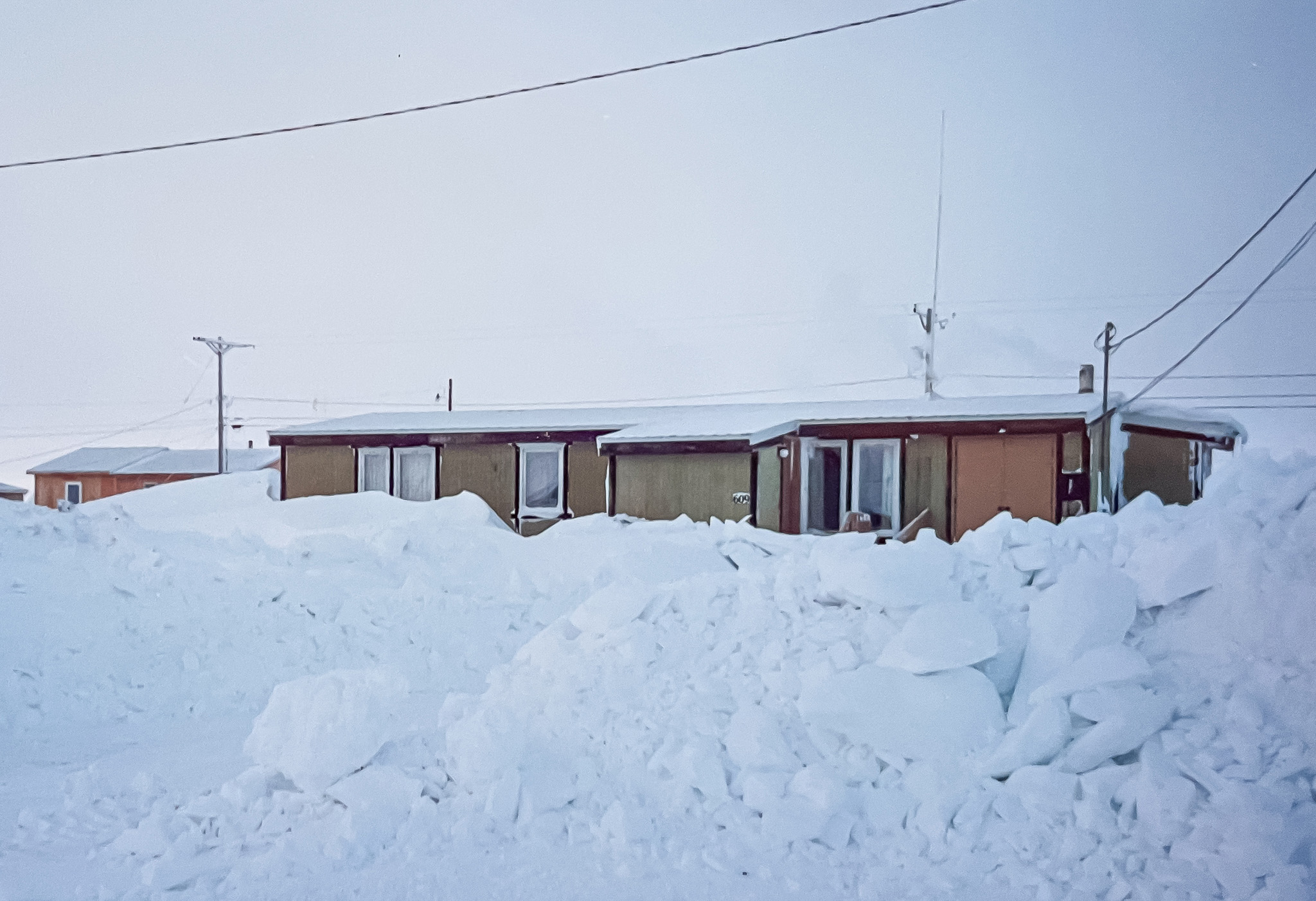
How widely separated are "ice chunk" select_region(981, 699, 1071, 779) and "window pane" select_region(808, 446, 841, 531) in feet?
33.4

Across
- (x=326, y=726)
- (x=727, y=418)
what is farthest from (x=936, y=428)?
(x=326, y=726)

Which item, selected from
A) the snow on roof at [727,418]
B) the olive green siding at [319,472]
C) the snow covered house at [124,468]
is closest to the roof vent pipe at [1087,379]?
the snow on roof at [727,418]

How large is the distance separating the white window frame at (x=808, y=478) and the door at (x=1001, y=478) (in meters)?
1.72

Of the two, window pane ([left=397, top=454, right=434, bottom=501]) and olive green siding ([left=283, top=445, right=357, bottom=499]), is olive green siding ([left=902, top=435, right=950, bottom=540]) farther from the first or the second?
olive green siding ([left=283, top=445, right=357, bottom=499])

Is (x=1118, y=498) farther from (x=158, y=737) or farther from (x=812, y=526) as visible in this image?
(x=158, y=737)

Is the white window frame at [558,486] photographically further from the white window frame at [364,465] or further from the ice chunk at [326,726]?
the ice chunk at [326,726]

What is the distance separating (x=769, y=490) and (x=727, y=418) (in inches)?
90.1

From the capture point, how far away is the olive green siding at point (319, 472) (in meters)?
17.0

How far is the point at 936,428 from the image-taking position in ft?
45.4

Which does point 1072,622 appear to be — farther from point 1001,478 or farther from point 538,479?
point 538,479

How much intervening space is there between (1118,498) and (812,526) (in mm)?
5259

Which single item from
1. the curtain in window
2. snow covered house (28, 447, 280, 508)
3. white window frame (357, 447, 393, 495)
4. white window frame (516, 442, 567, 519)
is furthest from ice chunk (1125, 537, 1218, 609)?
snow covered house (28, 447, 280, 508)

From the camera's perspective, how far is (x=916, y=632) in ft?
16.7

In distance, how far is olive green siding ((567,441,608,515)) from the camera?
15594 mm
